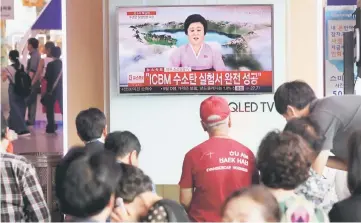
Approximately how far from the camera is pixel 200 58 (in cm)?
491

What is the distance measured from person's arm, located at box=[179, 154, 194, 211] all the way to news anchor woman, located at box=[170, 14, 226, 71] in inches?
89.3

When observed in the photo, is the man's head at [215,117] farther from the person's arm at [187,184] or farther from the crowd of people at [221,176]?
the person's arm at [187,184]

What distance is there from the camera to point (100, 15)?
203 inches

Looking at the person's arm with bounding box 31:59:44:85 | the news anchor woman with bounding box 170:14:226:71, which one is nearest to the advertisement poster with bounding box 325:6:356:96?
the news anchor woman with bounding box 170:14:226:71

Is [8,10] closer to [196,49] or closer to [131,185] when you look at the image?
[196,49]

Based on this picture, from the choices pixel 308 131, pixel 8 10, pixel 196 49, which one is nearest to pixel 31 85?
pixel 8 10

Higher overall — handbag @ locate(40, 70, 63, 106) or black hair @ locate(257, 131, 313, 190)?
handbag @ locate(40, 70, 63, 106)

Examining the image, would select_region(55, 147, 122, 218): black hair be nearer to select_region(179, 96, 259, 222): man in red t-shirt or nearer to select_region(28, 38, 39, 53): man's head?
select_region(179, 96, 259, 222): man in red t-shirt

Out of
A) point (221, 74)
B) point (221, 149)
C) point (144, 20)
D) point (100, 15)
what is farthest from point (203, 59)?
point (221, 149)

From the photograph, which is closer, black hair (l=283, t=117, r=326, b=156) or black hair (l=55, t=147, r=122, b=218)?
black hair (l=55, t=147, r=122, b=218)

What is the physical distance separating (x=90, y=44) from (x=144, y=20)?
0.53 m

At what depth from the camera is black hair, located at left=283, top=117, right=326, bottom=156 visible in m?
2.46

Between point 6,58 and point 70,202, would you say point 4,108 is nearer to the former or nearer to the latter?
point 6,58

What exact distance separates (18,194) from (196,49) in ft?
8.68
